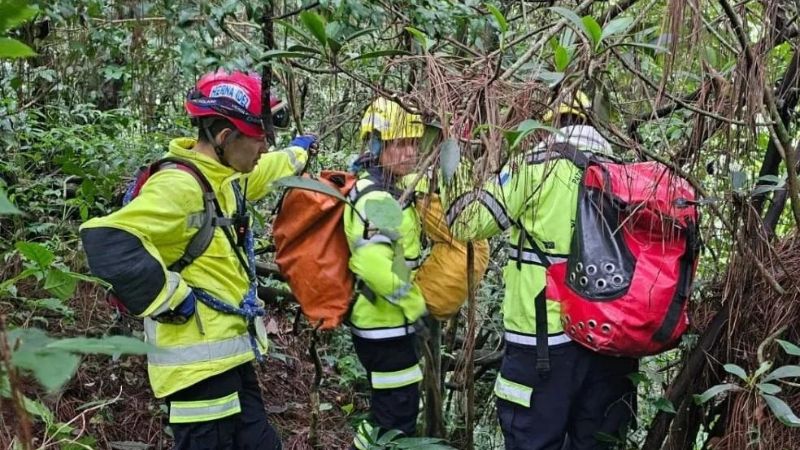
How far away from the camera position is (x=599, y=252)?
2.88 m

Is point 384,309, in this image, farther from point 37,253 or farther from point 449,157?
point 449,157

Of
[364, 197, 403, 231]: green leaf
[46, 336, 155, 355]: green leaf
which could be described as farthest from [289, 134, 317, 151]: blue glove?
[46, 336, 155, 355]: green leaf

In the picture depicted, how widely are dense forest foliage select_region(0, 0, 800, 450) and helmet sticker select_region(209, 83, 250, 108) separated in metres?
0.20

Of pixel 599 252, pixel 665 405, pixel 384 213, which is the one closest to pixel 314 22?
pixel 384 213

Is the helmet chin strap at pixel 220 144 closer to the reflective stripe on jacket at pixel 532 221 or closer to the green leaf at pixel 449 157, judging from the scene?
the reflective stripe on jacket at pixel 532 221

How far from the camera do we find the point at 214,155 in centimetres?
322

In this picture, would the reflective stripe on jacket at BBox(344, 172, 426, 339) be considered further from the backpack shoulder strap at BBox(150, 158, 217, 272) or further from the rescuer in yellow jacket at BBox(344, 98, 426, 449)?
the backpack shoulder strap at BBox(150, 158, 217, 272)

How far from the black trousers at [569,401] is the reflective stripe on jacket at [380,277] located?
0.57 meters

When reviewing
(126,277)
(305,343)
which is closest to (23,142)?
(305,343)

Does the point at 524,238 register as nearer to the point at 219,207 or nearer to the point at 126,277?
the point at 219,207

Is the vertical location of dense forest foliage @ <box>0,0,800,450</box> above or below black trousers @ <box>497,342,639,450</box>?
above

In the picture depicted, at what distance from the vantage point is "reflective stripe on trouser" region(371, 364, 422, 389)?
3826mm

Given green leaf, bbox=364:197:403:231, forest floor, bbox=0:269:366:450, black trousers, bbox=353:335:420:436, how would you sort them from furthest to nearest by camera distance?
forest floor, bbox=0:269:366:450
black trousers, bbox=353:335:420:436
green leaf, bbox=364:197:403:231

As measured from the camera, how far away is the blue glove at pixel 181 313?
3.00 meters
